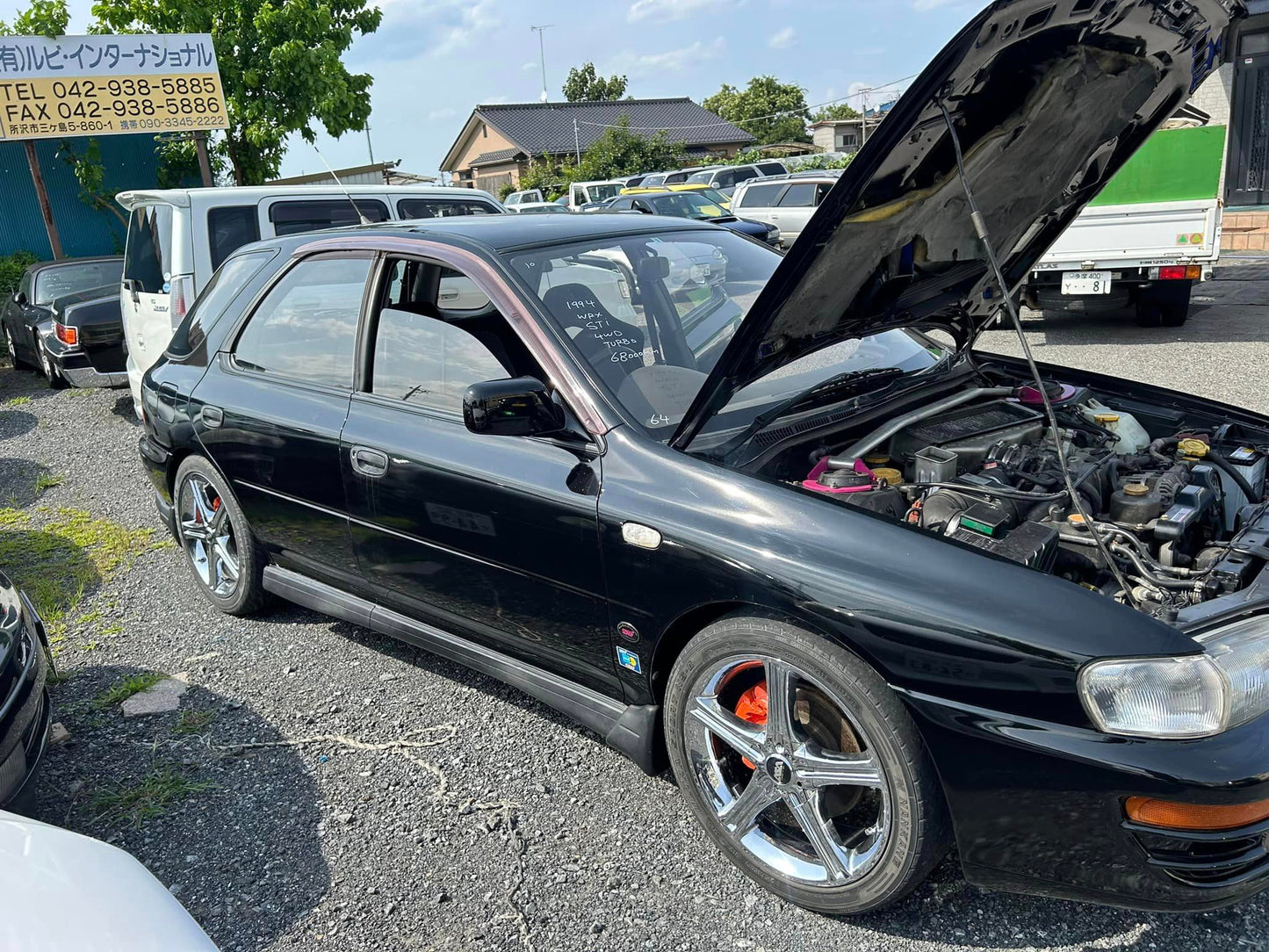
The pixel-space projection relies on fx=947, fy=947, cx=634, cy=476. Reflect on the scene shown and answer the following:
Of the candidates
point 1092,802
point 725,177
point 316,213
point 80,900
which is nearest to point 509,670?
point 80,900

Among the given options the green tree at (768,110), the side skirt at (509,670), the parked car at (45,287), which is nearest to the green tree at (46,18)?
the parked car at (45,287)

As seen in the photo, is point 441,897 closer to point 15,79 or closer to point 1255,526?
point 1255,526

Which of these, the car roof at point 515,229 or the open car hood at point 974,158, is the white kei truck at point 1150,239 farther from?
the car roof at point 515,229

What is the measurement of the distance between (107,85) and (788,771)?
15075 mm

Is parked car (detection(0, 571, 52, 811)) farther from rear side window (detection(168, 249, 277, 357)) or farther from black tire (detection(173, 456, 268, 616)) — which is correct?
rear side window (detection(168, 249, 277, 357))

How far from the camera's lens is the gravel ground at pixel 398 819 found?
8.05ft

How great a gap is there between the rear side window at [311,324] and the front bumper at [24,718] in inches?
51.8

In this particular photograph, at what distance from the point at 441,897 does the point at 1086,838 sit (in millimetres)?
1679

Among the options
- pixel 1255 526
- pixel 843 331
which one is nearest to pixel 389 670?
pixel 843 331

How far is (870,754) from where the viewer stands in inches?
90.0

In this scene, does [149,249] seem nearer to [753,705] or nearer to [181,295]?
[181,295]

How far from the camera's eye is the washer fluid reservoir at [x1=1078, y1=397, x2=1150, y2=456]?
325 cm

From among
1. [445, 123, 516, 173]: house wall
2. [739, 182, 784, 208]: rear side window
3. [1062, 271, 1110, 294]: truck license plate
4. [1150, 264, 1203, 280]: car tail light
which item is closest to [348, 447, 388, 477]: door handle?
[1062, 271, 1110, 294]: truck license plate

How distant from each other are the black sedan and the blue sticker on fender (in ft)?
0.09
